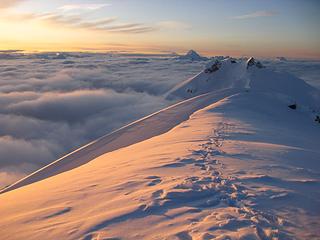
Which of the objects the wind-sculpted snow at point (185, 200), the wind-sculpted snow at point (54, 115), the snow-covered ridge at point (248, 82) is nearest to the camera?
the wind-sculpted snow at point (185, 200)

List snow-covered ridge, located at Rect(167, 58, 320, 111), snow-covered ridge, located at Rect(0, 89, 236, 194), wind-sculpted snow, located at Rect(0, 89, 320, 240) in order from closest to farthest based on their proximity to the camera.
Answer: wind-sculpted snow, located at Rect(0, 89, 320, 240), snow-covered ridge, located at Rect(0, 89, 236, 194), snow-covered ridge, located at Rect(167, 58, 320, 111)

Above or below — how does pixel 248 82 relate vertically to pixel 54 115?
above

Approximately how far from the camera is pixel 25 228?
5.26 metres

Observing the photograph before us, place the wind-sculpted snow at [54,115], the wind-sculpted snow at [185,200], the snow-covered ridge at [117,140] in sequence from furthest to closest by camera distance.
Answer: the wind-sculpted snow at [54,115]
the snow-covered ridge at [117,140]
the wind-sculpted snow at [185,200]

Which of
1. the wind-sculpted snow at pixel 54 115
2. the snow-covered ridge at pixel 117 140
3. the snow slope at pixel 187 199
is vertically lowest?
the wind-sculpted snow at pixel 54 115

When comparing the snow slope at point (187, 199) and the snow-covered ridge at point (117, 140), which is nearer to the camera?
the snow slope at point (187, 199)

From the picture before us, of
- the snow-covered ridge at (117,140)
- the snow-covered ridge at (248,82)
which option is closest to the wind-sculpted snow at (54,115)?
the snow-covered ridge at (248,82)

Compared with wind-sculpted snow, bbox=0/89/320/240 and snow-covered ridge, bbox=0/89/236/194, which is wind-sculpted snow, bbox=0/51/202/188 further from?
wind-sculpted snow, bbox=0/89/320/240

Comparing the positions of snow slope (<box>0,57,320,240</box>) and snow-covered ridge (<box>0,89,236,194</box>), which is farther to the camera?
snow-covered ridge (<box>0,89,236,194</box>)

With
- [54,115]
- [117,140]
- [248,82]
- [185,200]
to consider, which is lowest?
[54,115]

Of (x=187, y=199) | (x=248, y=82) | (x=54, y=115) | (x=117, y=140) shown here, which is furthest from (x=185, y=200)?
(x=54, y=115)

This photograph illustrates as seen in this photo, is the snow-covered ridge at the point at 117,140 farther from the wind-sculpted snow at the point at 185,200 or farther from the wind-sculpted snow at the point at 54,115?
the wind-sculpted snow at the point at 54,115

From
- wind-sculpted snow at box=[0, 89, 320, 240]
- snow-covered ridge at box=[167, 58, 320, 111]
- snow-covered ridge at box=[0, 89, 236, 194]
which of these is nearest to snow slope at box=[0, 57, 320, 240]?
wind-sculpted snow at box=[0, 89, 320, 240]

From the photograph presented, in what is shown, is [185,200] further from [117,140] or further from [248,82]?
[248,82]
